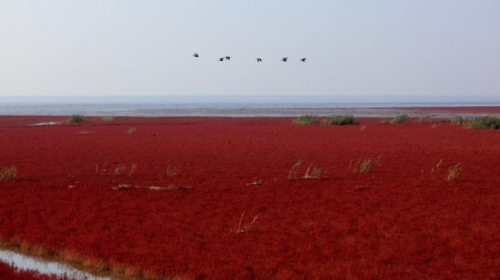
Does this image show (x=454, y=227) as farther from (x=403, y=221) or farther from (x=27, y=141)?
(x=27, y=141)

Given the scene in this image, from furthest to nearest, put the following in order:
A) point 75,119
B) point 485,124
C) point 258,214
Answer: point 75,119 < point 485,124 < point 258,214

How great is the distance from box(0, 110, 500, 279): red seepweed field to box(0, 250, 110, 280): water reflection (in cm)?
34

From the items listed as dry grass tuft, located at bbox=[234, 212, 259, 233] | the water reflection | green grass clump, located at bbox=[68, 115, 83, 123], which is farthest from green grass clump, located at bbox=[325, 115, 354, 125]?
the water reflection

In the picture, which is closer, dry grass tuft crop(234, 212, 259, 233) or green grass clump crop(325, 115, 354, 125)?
dry grass tuft crop(234, 212, 259, 233)

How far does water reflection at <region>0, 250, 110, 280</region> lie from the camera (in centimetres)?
956

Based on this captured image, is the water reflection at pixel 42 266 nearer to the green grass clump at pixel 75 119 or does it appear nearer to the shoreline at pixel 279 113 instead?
the green grass clump at pixel 75 119

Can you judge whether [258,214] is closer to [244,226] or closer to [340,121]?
[244,226]

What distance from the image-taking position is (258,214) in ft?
45.5

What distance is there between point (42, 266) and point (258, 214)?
5.19 metres

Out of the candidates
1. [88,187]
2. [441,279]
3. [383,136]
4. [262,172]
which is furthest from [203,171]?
[383,136]

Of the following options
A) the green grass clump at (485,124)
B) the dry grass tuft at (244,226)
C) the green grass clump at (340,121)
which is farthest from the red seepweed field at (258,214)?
the green grass clump at (340,121)

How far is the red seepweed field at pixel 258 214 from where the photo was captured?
1011 centimetres

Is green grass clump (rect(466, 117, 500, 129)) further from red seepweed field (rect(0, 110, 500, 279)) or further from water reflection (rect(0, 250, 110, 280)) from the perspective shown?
water reflection (rect(0, 250, 110, 280))

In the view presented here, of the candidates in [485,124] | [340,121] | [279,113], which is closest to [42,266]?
[485,124]
